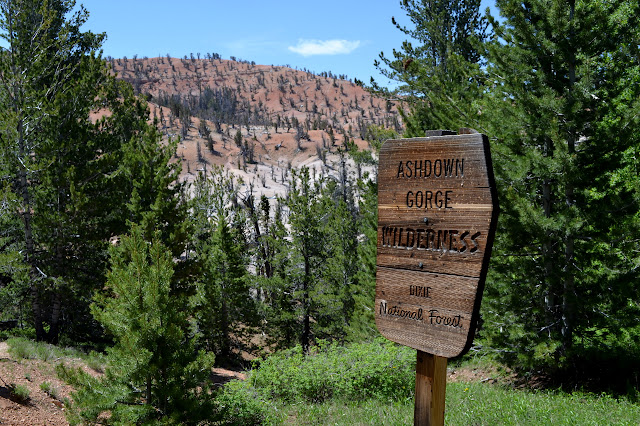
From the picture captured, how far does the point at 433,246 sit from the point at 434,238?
0.17ft

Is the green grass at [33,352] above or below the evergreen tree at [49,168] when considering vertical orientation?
below

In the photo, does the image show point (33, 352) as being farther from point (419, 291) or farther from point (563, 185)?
point (563, 185)

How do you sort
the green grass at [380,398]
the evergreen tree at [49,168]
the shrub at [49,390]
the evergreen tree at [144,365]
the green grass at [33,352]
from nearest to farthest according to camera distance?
the green grass at [380,398] → the evergreen tree at [144,365] → the shrub at [49,390] → the green grass at [33,352] → the evergreen tree at [49,168]

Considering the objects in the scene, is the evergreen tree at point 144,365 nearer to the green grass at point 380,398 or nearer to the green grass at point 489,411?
the green grass at point 380,398

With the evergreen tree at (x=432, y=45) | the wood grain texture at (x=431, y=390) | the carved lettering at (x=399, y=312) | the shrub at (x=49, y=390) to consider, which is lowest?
the shrub at (x=49, y=390)

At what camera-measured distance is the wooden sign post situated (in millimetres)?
2709

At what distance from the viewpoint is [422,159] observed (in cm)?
303

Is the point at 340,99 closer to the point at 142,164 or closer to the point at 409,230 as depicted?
the point at 142,164

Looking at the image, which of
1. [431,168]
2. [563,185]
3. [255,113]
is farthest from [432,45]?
[255,113]

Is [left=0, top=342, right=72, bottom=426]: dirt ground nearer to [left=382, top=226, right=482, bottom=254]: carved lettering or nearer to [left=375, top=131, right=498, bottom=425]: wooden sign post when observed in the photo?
[left=375, top=131, right=498, bottom=425]: wooden sign post

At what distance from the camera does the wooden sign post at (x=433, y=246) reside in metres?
2.71

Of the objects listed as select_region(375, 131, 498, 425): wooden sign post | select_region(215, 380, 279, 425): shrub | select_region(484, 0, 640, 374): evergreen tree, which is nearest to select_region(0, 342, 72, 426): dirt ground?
select_region(215, 380, 279, 425): shrub

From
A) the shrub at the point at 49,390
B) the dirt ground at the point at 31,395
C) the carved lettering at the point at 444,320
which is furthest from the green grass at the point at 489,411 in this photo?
the shrub at the point at 49,390

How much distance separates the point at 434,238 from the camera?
2.92 metres
